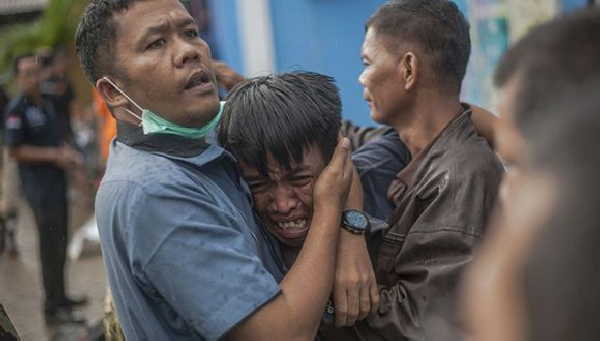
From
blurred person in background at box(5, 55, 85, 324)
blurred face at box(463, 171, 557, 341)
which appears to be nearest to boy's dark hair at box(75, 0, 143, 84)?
blurred face at box(463, 171, 557, 341)

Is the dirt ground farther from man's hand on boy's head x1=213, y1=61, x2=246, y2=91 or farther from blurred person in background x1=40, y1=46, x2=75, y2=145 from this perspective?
man's hand on boy's head x1=213, y1=61, x2=246, y2=91

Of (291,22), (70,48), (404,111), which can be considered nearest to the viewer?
(404,111)

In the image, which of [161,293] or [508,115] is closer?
[508,115]

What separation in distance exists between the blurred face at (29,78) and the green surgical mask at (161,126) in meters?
4.64

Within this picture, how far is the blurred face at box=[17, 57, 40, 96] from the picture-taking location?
6.41 m

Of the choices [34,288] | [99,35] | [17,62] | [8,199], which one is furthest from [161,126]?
[8,199]

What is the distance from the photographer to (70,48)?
14.4m

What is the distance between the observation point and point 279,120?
2.04 m

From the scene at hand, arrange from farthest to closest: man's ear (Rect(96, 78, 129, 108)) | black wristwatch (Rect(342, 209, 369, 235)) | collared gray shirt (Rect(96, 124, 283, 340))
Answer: man's ear (Rect(96, 78, 129, 108)) < black wristwatch (Rect(342, 209, 369, 235)) < collared gray shirt (Rect(96, 124, 283, 340))

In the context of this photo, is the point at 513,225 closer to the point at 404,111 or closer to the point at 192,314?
the point at 192,314

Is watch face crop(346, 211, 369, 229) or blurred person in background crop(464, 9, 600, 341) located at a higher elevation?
blurred person in background crop(464, 9, 600, 341)

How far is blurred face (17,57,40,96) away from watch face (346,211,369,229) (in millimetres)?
5014

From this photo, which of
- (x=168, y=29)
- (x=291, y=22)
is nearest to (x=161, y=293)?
(x=168, y=29)

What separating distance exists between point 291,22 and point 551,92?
6225 mm
